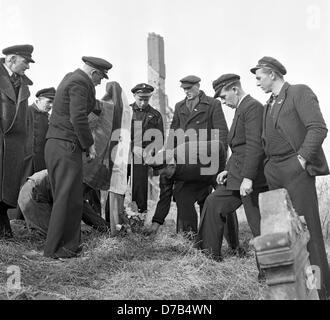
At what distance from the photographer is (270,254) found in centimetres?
261

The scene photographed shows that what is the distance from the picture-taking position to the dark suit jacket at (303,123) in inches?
159

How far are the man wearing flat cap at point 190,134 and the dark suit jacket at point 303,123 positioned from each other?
180 centimetres

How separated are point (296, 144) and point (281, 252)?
1.85 m

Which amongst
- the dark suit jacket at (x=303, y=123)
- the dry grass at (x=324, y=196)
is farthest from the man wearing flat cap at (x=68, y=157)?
the dry grass at (x=324, y=196)

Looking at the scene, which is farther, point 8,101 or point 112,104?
point 112,104

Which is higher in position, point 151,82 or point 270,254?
point 151,82

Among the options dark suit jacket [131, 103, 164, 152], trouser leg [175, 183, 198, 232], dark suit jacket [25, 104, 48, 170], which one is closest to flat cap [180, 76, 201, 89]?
dark suit jacket [131, 103, 164, 152]

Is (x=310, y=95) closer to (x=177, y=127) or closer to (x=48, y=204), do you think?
(x=177, y=127)

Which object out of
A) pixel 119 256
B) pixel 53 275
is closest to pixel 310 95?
pixel 119 256

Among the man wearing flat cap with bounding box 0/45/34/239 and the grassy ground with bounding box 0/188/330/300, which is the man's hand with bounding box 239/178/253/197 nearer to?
the grassy ground with bounding box 0/188/330/300

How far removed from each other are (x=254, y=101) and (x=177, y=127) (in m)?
1.85

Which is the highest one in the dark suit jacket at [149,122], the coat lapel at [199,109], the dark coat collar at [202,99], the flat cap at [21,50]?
the flat cap at [21,50]

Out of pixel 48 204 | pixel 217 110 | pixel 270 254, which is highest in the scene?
pixel 217 110

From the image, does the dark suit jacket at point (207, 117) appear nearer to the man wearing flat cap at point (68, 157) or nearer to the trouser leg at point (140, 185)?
the trouser leg at point (140, 185)
